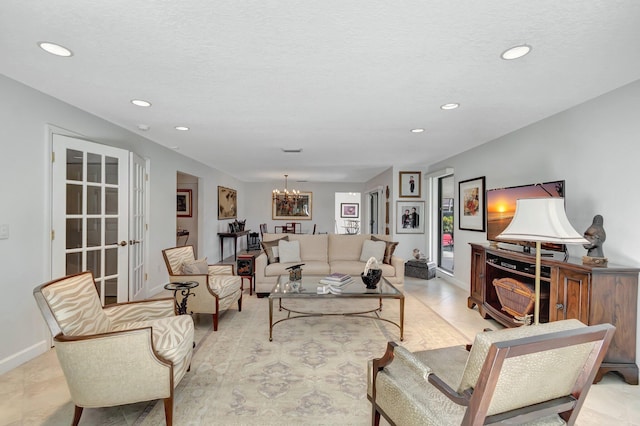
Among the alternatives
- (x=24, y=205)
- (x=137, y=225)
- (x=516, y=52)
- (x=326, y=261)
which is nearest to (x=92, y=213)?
(x=24, y=205)

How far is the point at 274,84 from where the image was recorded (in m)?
2.52

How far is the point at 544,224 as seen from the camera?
199 centimetres

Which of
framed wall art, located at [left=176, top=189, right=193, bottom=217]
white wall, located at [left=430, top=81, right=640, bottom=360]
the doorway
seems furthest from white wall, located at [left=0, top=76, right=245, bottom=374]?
the doorway

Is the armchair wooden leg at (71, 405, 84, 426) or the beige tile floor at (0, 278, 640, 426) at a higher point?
the armchair wooden leg at (71, 405, 84, 426)

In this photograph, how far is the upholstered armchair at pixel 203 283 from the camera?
3.41m

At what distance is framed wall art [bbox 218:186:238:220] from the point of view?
26.2ft

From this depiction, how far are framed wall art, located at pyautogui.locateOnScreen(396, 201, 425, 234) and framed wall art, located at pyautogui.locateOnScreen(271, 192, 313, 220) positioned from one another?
4412 mm

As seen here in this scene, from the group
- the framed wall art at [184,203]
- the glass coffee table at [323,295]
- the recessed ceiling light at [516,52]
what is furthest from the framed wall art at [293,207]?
the recessed ceiling light at [516,52]

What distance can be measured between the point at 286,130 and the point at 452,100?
6.46 feet

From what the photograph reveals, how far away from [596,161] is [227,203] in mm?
7658

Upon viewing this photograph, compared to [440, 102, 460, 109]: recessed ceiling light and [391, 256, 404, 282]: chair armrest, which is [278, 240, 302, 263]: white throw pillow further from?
[440, 102, 460, 109]: recessed ceiling light

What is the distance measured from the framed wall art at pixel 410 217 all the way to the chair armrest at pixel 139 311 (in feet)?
17.0

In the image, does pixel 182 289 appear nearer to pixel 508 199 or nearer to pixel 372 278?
pixel 372 278

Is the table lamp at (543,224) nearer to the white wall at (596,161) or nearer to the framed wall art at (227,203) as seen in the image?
the white wall at (596,161)
